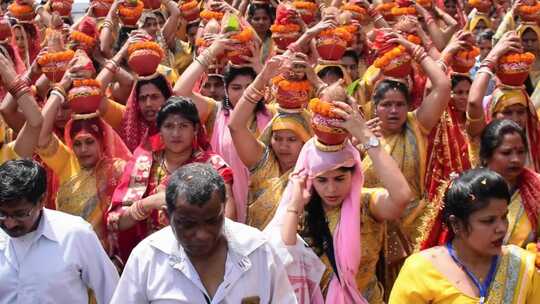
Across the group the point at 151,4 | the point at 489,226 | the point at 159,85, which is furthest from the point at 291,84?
the point at 151,4

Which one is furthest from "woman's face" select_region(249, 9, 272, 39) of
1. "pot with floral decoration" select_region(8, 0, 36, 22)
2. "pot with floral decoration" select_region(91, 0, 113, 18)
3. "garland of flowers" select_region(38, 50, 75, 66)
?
"garland of flowers" select_region(38, 50, 75, 66)

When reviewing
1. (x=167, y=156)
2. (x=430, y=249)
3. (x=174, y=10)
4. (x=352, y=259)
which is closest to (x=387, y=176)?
(x=352, y=259)

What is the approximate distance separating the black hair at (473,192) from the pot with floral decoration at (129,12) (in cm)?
523

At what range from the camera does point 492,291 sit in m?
3.18

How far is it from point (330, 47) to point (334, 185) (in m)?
2.74

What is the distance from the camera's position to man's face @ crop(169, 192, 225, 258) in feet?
8.96

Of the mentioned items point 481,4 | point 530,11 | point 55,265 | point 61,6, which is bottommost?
point 55,265

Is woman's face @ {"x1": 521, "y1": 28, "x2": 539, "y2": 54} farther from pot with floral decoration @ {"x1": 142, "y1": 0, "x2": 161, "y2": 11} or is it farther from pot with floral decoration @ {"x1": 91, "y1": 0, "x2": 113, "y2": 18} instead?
pot with floral decoration @ {"x1": 91, "y1": 0, "x2": 113, "y2": 18}

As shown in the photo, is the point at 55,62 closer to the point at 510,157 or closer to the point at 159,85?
the point at 159,85

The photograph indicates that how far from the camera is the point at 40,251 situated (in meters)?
3.49

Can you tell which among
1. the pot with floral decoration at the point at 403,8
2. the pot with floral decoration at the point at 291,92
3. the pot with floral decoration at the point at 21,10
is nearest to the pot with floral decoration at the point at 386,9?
the pot with floral decoration at the point at 403,8

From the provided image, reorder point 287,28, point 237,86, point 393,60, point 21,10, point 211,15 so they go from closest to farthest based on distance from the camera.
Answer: point 393,60 < point 237,86 < point 287,28 < point 211,15 < point 21,10

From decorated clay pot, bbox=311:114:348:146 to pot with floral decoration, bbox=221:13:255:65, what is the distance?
1.83 m


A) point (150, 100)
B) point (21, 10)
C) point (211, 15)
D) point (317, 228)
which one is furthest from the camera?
point (21, 10)
